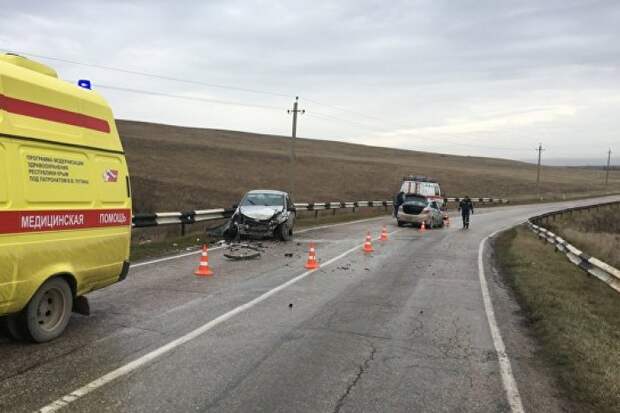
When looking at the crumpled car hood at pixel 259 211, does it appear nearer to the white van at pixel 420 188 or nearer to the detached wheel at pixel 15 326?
the detached wheel at pixel 15 326

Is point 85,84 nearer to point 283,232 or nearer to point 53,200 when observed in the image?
point 53,200

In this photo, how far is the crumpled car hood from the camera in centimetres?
1841

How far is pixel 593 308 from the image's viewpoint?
1030cm

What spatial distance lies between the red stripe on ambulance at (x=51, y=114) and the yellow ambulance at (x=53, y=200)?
10 millimetres

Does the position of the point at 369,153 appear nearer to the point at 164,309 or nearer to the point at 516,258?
the point at 516,258

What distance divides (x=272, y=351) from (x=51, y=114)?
351 centimetres

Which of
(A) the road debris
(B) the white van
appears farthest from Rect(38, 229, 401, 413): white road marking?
(B) the white van

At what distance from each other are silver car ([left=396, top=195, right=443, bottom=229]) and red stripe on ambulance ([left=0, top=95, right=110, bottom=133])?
21.9 meters

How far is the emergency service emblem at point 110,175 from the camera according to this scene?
748 cm

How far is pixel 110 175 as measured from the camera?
7.60m

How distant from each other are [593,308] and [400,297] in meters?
3.32

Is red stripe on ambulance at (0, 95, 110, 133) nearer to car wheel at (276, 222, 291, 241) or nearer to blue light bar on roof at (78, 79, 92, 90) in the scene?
blue light bar on roof at (78, 79, 92, 90)

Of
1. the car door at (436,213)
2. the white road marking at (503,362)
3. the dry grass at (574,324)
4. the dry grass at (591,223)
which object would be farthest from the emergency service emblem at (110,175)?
the dry grass at (591,223)

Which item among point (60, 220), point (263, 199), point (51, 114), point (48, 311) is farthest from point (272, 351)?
point (263, 199)
